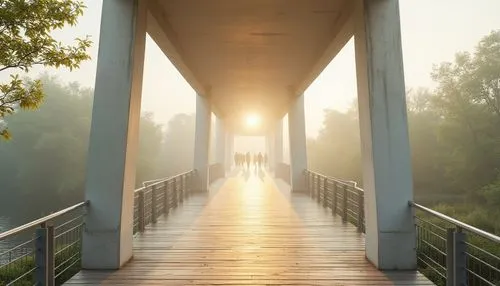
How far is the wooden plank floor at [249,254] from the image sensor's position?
15.3ft

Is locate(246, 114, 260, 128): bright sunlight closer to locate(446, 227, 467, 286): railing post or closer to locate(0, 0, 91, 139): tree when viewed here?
locate(0, 0, 91, 139): tree

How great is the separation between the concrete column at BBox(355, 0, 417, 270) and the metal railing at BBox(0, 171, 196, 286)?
384 cm

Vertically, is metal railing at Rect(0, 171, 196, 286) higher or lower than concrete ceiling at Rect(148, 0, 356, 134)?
lower

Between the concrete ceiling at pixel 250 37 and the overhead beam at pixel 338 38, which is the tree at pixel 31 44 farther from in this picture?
the overhead beam at pixel 338 38

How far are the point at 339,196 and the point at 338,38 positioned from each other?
376 centimetres

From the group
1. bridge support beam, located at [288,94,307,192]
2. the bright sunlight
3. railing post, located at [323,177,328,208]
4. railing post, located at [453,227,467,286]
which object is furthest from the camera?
the bright sunlight

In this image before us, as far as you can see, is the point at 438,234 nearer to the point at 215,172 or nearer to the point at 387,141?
the point at 387,141

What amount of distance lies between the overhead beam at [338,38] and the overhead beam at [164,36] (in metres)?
Answer: 3.15

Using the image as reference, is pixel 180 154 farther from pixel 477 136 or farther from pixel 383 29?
pixel 383 29

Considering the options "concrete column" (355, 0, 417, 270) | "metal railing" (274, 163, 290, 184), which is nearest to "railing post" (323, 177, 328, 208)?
"concrete column" (355, 0, 417, 270)

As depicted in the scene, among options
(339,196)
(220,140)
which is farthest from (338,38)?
(220,140)

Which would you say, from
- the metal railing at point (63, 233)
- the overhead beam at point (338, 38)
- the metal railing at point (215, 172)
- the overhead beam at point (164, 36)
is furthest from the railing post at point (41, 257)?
the metal railing at point (215, 172)

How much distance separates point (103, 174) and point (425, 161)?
3993 cm

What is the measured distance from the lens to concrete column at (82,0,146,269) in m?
5.17
